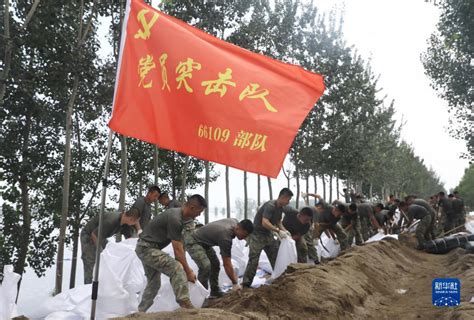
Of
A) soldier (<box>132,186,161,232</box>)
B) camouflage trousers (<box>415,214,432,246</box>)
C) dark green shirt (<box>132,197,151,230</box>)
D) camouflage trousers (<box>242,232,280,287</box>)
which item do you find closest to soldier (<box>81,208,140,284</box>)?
soldier (<box>132,186,161,232</box>)

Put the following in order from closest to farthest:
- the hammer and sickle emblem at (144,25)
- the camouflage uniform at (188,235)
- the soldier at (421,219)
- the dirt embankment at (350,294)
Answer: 1. the hammer and sickle emblem at (144,25)
2. the dirt embankment at (350,294)
3. the camouflage uniform at (188,235)
4. the soldier at (421,219)

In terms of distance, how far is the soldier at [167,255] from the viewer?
5.14 m

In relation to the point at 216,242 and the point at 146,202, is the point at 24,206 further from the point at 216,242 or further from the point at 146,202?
the point at 216,242

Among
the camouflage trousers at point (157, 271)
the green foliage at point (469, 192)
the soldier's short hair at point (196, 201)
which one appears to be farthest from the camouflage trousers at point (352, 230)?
the green foliage at point (469, 192)

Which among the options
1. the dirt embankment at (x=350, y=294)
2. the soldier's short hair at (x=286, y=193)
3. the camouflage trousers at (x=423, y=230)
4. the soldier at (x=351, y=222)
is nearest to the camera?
the dirt embankment at (x=350, y=294)

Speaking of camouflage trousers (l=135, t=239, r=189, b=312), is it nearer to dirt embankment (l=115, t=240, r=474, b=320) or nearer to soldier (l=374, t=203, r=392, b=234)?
dirt embankment (l=115, t=240, r=474, b=320)

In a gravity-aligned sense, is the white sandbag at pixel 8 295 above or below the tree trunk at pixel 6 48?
below

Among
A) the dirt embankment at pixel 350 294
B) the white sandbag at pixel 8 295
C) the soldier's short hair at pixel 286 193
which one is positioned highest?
the soldier's short hair at pixel 286 193

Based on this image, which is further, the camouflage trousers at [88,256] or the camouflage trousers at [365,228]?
the camouflage trousers at [365,228]

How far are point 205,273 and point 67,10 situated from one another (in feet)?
30.2

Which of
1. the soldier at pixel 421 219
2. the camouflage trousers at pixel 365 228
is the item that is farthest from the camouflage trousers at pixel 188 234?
the camouflage trousers at pixel 365 228

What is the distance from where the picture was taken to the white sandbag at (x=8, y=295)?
432 cm

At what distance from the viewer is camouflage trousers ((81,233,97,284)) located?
24.0 feet

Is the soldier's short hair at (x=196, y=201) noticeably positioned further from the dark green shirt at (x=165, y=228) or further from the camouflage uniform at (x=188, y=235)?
the camouflage uniform at (x=188, y=235)
